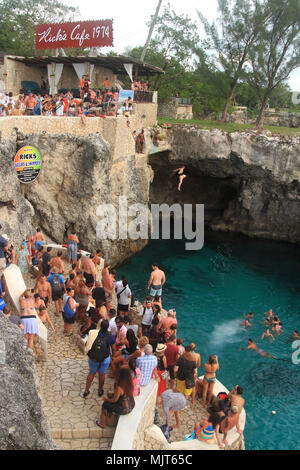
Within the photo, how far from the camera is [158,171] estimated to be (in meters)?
29.6

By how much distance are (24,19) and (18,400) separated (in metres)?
42.6

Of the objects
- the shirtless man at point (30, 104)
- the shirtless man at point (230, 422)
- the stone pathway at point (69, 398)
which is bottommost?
the shirtless man at point (230, 422)

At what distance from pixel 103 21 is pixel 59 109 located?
22.8 ft

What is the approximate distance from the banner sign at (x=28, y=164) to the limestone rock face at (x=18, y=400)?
11.8 m

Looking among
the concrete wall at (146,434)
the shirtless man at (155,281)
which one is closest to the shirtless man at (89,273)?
the shirtless man at (155,281)

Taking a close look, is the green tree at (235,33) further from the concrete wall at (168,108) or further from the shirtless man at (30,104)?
the shirtless man at (30,104)

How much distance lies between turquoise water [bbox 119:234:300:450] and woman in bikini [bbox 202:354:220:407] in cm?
272

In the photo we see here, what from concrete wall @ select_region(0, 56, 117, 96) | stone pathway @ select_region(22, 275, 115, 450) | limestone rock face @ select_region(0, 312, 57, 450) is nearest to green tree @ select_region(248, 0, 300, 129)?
concrete wall @ select_region(0, 56, 117, 96)

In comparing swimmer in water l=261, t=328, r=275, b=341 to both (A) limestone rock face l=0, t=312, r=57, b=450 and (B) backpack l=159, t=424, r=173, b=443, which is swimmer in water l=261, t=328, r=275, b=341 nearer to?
(B) backpack l=159, t=424, r=173, b=443

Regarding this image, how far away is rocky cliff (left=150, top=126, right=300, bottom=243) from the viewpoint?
82.8 feet

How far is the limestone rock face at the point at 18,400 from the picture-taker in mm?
5062

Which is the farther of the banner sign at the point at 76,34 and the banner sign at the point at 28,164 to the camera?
the banner sign at the point at 76,34
